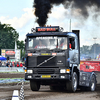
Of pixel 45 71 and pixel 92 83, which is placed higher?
pixel 45 71

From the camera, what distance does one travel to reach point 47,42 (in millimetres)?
16109

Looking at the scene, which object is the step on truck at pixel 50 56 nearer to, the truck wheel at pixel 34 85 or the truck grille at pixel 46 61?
the truck grille at pixel 46 61

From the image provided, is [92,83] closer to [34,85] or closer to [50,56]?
[34,85]

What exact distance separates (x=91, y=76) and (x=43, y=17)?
786 cm

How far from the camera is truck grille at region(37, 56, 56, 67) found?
1587 centimetres

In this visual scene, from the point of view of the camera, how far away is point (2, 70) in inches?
1890

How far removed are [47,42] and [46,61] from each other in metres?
1.00

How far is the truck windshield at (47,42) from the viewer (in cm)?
1596

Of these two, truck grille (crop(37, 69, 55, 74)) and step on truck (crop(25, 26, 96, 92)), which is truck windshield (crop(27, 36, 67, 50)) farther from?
truck grille (crop(37, 69, 55, 74))

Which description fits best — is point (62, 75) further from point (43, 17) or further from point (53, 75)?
point (43, 17)

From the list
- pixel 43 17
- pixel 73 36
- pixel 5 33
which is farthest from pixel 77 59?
pixel 5 33

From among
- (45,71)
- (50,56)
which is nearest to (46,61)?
(50,56)

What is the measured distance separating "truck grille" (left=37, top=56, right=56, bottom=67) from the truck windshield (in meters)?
0.52

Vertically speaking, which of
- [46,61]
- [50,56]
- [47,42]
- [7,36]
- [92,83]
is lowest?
[92,83]
